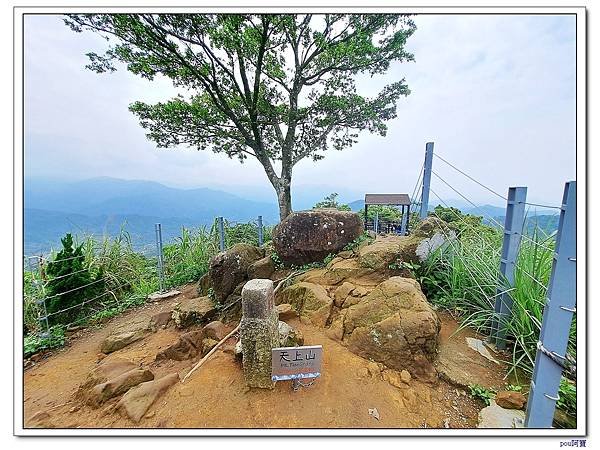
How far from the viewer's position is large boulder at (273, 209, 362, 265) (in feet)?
10.3

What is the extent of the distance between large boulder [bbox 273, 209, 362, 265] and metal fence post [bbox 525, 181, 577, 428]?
6.93ft

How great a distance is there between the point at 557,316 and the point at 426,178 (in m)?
2.14

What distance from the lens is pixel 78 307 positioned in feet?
10.6

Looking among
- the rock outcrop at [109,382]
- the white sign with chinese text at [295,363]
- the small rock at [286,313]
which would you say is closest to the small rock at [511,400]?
the white sign with chinese text at [295,363]

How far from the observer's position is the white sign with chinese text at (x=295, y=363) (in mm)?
1329

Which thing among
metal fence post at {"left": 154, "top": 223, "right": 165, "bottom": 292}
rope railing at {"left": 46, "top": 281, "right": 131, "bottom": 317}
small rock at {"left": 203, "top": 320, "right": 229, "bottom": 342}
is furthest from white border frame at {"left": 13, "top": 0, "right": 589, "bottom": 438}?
metal fence post at {"left": 154, "top": 223, "right": 165, "bottom": 292}

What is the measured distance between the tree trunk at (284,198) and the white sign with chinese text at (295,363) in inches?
144

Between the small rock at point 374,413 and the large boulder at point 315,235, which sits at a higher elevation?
the large boulder at point 315,235

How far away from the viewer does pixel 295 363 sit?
1344mm

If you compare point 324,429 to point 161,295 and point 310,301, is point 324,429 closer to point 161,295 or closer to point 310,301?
point 310,301

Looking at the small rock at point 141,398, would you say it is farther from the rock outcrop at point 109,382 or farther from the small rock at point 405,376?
the small rock at point 405,376
